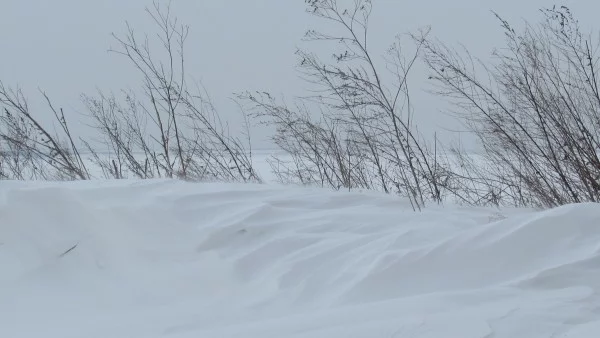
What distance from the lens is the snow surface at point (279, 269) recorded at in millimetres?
1780

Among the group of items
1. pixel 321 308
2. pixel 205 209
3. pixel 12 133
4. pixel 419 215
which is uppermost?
pixel 12 133

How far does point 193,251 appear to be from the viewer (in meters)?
2.61

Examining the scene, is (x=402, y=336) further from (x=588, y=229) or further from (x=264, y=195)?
(x=264, y=195)

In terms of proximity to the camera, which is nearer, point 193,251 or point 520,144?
point 193,251

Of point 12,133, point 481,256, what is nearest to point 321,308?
point 481,256

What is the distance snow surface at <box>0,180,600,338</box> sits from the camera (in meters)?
1.78

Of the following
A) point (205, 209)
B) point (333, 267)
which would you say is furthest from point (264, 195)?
point (333, 267)

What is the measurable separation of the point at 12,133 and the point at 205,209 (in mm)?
3315

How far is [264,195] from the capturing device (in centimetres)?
332

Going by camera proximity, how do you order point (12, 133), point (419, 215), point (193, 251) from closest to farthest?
1. point (193, 251)
2. point (419, 215)
3. point (12, 133)

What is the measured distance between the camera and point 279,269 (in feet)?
7.73

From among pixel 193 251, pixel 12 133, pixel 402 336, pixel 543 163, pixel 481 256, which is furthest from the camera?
pixel 12 133

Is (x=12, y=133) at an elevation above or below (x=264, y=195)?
above

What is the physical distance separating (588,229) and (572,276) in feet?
1.07
